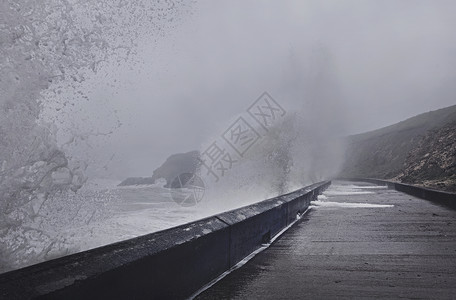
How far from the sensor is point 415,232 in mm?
9055

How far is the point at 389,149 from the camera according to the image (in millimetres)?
104125

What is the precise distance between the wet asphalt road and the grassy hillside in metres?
79.1

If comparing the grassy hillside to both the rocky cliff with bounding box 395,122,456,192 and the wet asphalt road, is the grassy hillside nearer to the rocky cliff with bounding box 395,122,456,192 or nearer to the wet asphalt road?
the rocky cliff with bounding box 395,122,456,192

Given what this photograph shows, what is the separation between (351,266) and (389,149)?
347 feet

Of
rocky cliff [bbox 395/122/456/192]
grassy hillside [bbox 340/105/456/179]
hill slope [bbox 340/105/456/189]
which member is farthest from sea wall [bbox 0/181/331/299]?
grassy hillside [bbox 340/105/456/179]

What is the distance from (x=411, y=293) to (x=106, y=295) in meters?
3.16

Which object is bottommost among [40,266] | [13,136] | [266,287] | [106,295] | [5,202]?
[266,287]

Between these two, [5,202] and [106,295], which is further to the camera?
[5,202]

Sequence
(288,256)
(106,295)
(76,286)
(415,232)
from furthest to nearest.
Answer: (415,232) < (288,256) < (106,295) < (76,286)

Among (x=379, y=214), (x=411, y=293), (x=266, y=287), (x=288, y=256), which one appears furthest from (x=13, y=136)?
(x=379, y=214)

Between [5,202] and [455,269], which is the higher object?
[5,202]

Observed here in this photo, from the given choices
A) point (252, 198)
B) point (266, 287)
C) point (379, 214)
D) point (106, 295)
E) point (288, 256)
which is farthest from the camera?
point (252, 198)

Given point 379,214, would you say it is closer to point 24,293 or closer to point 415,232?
point 415,232

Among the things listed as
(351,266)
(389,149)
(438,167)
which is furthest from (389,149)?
(351,266)
